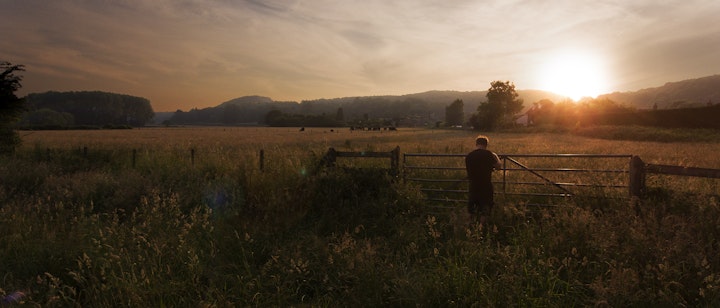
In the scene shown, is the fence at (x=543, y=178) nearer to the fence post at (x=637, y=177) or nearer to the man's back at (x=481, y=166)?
the fence post at (x=637, y=177)

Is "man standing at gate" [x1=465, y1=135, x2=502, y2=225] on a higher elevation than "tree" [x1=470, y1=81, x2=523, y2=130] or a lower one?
lower

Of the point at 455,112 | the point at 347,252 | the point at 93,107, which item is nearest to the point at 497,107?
the point at 455,112

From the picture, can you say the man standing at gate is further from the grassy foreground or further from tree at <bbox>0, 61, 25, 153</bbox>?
tree at <bbox>0, 61, 25, 153</bbox>

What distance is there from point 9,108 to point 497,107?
7529 centimetres

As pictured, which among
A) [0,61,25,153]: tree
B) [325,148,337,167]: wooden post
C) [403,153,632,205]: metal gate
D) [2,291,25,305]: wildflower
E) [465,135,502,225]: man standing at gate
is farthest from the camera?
[0,61,25,153]: tree

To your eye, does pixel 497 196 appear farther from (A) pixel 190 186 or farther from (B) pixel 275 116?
(B) pixel 275 116

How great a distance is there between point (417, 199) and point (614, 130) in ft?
129

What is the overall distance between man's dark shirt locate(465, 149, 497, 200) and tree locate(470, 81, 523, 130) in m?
71.2

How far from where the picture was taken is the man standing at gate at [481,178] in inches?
255

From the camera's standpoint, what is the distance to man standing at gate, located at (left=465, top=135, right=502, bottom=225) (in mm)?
6477

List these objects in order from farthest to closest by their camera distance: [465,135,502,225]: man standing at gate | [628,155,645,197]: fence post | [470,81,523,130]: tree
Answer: [470,81,523,130]: tree → [628,155,645,197]: fence post → [465,135,502,225]: man standing at gate

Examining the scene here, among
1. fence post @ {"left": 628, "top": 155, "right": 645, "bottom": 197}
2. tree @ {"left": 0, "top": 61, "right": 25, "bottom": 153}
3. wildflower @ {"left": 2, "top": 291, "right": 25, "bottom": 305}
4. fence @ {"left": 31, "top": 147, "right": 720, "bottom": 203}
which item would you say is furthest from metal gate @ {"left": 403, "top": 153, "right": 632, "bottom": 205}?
tree @ {"left": 0, "top": 61, "right": 25, "bottom": 153}

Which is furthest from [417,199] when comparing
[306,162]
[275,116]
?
[275,116]

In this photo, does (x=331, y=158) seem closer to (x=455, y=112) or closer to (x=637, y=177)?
(x=637, y=177)
